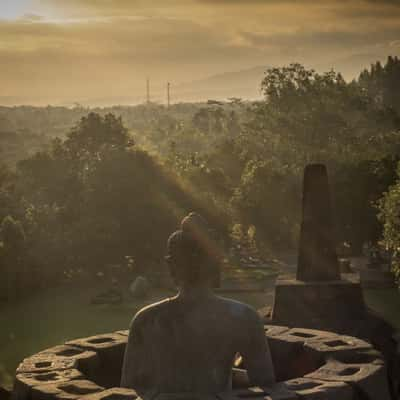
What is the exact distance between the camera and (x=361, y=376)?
432 inches

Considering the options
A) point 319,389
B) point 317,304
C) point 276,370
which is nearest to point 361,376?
point 319,389

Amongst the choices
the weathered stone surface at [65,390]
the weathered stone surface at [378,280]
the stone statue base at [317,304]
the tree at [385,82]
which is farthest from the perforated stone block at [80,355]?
the tree at [385,82]

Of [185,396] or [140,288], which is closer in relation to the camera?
[185,396]

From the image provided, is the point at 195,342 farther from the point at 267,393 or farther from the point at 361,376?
the point at 361,376

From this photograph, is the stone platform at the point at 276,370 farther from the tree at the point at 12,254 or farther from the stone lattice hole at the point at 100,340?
the tree at the point at 12,254

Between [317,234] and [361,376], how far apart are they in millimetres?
14180

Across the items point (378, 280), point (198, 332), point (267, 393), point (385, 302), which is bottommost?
point (385, 302)

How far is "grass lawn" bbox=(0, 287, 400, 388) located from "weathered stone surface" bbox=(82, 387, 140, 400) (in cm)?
1860

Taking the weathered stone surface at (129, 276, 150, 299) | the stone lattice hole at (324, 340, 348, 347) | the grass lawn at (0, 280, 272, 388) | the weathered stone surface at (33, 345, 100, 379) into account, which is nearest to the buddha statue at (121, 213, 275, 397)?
the weathered stone surface at (33, 345, 100, 379)

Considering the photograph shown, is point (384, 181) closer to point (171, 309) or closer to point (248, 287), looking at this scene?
point (248, 287)

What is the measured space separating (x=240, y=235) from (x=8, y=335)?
89.6 ft

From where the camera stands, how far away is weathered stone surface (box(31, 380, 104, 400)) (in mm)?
10609

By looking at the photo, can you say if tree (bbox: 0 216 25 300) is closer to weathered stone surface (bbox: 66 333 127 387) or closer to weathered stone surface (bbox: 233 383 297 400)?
weathered stone surface (bbox: 66 333 127 387)

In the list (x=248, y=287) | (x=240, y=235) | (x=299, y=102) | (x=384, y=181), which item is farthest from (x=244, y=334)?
(x=299, y=102)
